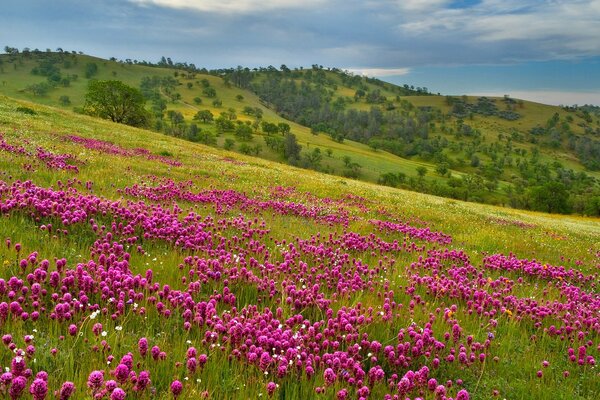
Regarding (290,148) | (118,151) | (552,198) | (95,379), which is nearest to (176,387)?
(95,379)

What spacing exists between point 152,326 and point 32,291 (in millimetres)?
1232

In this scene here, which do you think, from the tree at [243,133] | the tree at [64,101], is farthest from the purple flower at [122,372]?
the tree at [64,101]

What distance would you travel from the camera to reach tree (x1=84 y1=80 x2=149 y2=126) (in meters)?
80.4

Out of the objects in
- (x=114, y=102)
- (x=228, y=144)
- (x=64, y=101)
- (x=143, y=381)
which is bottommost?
(x=228, y=144)

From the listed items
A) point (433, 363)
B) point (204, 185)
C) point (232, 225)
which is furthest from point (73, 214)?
point (204, 185)

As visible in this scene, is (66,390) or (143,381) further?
(143,381)

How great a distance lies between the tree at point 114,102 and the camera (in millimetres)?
80438

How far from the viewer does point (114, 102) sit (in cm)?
8125

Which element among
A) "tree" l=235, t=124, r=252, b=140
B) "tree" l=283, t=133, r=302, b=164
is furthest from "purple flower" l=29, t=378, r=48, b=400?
"tree" l=235, t=124, r=252, b=140

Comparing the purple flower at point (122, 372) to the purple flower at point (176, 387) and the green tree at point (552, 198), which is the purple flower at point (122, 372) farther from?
the green tree at point (552, 198)

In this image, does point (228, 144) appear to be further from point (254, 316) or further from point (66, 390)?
point (66, 390)

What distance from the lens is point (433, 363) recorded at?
451 centimetres

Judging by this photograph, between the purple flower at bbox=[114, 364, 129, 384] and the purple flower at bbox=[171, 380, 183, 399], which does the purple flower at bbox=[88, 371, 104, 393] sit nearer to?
the purple flower at bbox=[114, 364, 129, 384]

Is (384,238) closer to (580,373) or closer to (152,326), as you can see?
(580,373)
